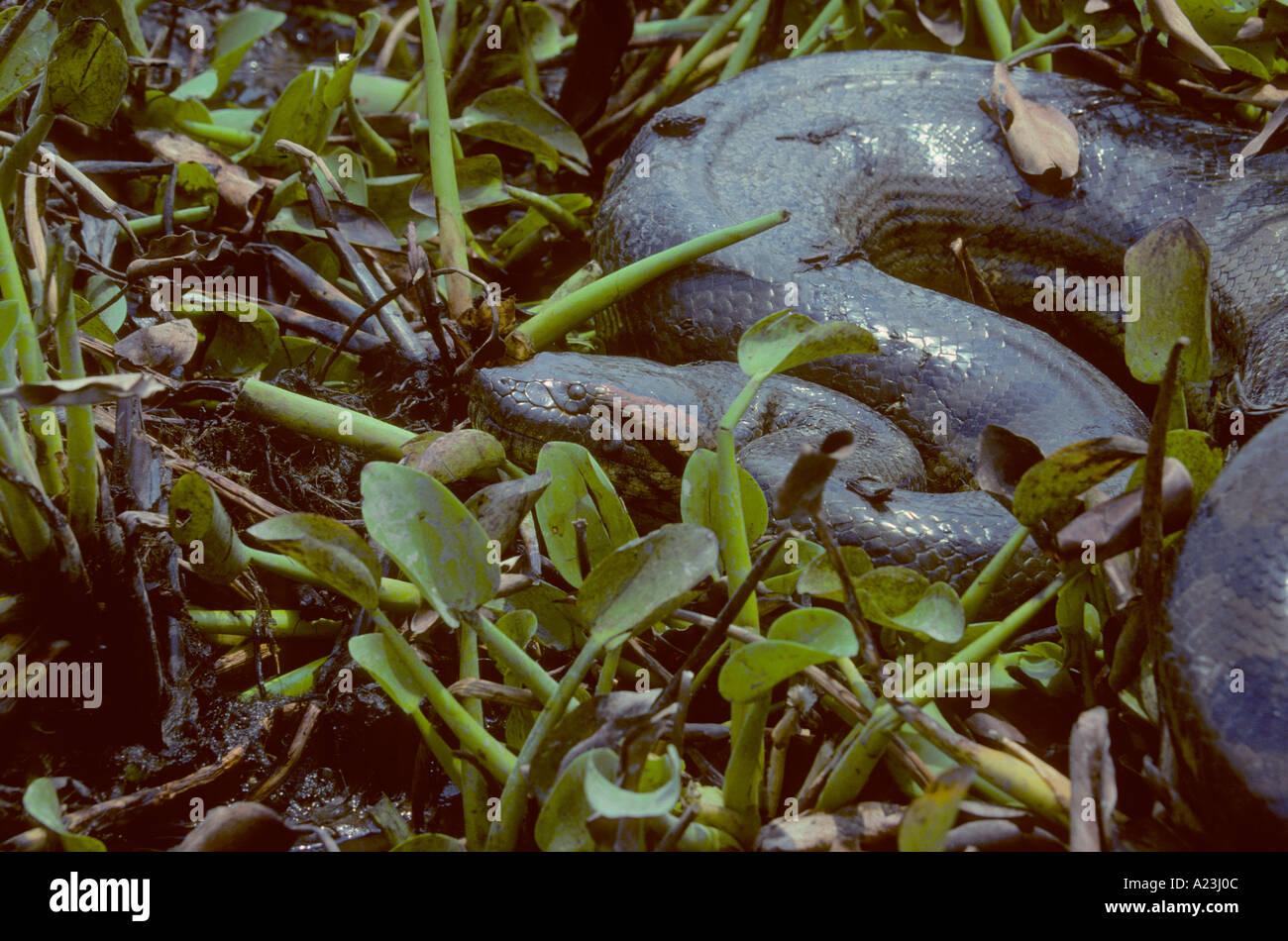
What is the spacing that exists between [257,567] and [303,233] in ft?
3.85

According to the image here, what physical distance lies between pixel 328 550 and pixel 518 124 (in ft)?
6.90

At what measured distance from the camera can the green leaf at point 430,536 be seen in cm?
146

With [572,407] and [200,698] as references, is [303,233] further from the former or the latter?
[200,698]

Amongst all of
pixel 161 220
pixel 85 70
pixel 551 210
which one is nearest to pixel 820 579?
pixel 85 70

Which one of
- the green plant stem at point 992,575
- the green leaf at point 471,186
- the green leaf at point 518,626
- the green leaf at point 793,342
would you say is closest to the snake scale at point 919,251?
the green leaf at point 471,186

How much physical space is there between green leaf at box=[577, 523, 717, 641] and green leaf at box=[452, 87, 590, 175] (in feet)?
6.72

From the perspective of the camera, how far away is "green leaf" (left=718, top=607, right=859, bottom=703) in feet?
4.40

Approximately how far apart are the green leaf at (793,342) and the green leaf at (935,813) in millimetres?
675

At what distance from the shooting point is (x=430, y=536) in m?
1.49

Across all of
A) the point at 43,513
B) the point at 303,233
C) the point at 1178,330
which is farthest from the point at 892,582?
the point at 303,233

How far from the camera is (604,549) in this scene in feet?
5.99

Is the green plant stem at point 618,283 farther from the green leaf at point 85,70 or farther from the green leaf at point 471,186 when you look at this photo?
the green leaf at point 85,70

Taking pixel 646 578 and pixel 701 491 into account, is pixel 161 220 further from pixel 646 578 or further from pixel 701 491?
pixel 646 578

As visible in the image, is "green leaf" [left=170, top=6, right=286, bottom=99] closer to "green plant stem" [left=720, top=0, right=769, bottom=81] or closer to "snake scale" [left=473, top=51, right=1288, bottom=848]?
"snake scale" [left=473, top=51, right=1288, bottom=848]
